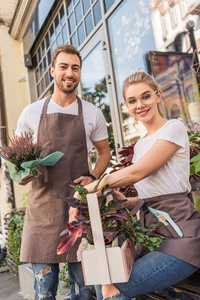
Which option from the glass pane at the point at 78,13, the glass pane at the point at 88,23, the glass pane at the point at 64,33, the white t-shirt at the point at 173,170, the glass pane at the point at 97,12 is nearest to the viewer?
the white t-shirt at the point at 173,170

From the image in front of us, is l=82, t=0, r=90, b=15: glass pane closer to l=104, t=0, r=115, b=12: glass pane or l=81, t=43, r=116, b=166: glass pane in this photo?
l=104, t=0, r=115, b=12: glass pane

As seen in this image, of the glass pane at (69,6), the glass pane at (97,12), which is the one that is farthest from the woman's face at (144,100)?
the glass pane at (69,6)

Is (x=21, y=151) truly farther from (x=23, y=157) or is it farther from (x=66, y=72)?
(x=66, y=72)

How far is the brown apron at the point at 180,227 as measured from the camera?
1.28 metres

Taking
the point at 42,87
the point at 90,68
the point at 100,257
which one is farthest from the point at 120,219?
the point at 42,87

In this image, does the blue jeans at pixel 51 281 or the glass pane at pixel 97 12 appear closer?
the blue jeans at pixel 51 281

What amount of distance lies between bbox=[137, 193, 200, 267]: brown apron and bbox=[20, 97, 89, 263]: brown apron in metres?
0.60

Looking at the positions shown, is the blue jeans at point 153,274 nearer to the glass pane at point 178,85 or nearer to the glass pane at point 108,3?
the glass pane at point 178,85

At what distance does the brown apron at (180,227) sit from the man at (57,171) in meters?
0.57

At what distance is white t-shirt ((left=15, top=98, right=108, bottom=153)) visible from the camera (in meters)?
2.08

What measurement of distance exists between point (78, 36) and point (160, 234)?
4567 millimetres

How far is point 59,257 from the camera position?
6.20 ft

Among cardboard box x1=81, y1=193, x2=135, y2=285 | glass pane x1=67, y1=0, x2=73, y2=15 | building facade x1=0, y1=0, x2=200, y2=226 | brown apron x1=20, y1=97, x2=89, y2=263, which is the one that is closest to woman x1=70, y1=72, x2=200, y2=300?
cardboard box x1=81, y1=193, x2=135, y2=285

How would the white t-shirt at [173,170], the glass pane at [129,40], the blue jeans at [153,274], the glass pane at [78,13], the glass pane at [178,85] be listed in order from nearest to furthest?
the blue jeans at [153,274], the white t-shirt at [173,170], the glass pane at [178,85], the glass pane at [129,40], the glass pane at [78,13]
